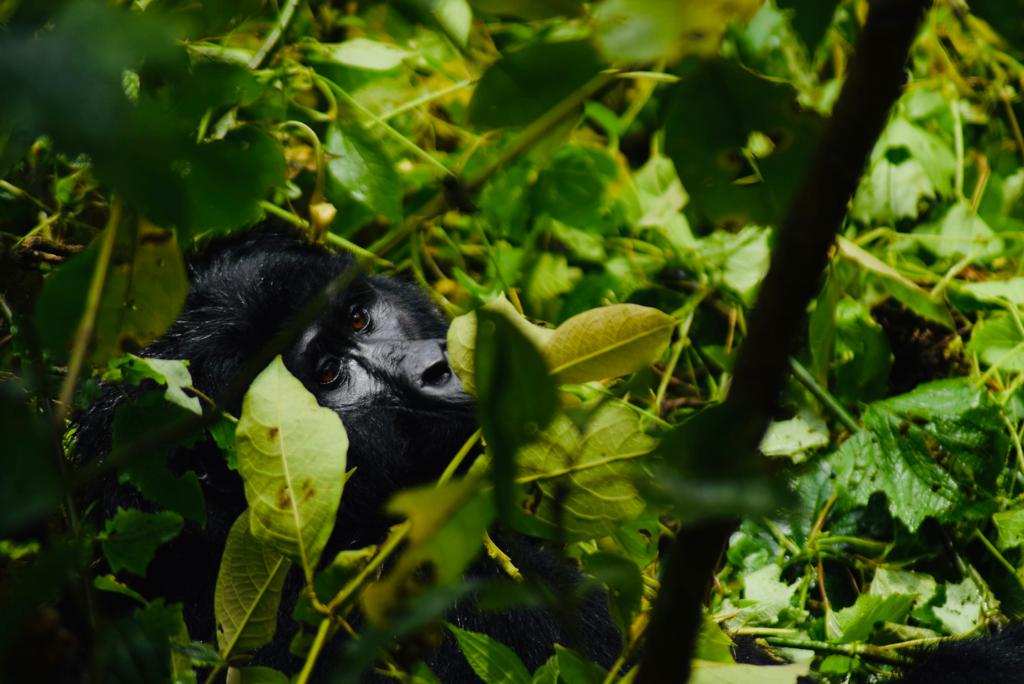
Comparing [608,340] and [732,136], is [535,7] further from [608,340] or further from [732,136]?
[608,340]

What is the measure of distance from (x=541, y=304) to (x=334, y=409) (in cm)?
73

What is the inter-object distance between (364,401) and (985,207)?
6.52 ft

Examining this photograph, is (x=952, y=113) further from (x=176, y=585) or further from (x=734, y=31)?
(x=176, y=585)

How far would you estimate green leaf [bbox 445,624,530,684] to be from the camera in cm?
119

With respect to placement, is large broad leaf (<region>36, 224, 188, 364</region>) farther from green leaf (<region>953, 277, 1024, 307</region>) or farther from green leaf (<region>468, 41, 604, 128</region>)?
green leaf (<region>953, 277, 1024, 307</region>)

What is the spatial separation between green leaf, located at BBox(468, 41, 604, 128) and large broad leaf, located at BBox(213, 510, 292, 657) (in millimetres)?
559

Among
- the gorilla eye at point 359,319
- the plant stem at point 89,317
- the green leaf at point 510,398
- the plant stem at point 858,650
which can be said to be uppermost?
the green leaf at point 510,398

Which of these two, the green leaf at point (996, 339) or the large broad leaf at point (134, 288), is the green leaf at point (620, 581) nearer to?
the large broad leaf at point (134, 288)

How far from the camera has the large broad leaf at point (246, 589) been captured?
3.68 feet

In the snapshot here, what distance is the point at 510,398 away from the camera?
0.64 meters

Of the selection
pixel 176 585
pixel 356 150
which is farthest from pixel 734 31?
pixel 176 585

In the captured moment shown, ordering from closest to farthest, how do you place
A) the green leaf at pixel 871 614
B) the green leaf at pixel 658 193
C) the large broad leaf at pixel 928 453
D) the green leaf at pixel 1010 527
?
the green leaf at pixel 871 614 → the green leaf at pixel 1010 527 → the large broad leaf at pixel 928 453 → the green leaf at pixel 658 193

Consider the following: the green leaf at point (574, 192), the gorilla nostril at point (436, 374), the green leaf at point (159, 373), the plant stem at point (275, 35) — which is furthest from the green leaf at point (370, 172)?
the green leaf at point (159, 373)

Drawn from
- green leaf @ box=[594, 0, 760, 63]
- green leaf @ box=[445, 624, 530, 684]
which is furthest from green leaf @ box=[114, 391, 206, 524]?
green leaf @ box=[594, 0, 760, 63]
